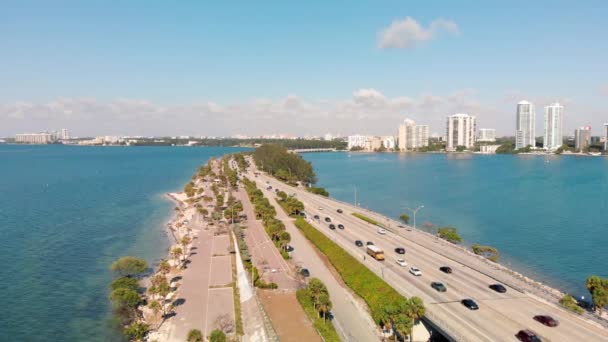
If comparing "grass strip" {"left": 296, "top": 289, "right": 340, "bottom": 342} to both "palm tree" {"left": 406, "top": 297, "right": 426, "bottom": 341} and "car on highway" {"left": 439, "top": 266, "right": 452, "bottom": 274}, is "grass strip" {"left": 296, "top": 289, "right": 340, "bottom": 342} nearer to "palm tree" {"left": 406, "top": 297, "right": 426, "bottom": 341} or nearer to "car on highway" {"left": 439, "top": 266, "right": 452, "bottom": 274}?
"palm tree" {"left": 406, "top": 297, "right": 426, "bottom": 341}

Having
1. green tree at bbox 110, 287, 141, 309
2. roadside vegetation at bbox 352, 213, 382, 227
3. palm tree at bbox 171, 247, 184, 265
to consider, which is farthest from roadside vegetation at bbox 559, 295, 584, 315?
palm tree at bbox 171, 247, 184, 265

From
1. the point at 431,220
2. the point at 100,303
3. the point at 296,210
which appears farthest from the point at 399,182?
the point at 100,303

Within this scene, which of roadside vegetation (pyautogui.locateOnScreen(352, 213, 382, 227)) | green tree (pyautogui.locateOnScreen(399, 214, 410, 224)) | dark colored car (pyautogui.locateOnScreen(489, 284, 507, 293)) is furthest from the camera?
green tree (pyautogui.locateOnScreen(399, 214, 410, 224))

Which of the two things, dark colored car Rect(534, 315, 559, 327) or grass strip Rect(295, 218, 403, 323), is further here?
grass strip Rect(295, 218, 403, 323)

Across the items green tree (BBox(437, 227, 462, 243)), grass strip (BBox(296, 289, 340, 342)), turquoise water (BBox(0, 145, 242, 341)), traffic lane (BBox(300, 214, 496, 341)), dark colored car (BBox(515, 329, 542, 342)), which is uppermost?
dark colored car (BBox(515, 329, 542, 342))

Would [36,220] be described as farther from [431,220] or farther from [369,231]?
[431,220]

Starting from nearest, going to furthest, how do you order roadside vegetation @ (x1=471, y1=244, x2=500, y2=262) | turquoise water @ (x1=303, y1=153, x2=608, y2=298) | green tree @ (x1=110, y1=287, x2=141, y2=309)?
green tree @ (x1=110, y1=287, x2=141, y2=309), roadside vegetation @ (x1=471, y1=244, x2=500, y2=262), turquoise water @ (x1=303, y1=153, x2=608, y2=298)

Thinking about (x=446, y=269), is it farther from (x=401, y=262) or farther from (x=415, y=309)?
(x=415, y=309)
